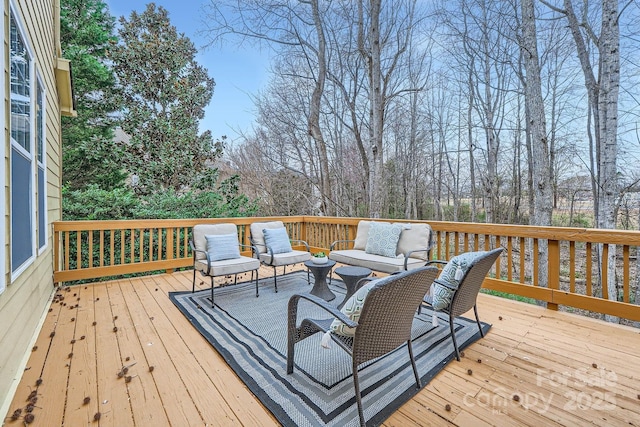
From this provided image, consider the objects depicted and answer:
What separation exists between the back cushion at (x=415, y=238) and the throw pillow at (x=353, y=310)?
2.41 m

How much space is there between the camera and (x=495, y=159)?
343 inches

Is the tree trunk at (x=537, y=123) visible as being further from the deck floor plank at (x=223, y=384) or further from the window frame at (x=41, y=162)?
the window frame at (x=41, y=162)

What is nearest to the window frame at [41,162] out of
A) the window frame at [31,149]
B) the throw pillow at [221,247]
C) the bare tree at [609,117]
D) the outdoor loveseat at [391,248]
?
the window frame at [31,149]

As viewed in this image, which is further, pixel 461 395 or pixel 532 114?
pixel 532 114

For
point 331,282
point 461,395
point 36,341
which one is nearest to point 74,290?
point 36,341

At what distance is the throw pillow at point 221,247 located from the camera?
3986mm

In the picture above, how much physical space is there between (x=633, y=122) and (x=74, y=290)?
369 inches

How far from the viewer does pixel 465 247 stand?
3885mm

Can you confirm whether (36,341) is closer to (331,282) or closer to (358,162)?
(331,282)

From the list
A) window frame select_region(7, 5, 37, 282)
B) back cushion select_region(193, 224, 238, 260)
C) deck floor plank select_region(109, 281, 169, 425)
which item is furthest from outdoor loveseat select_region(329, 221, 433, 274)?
window frame select_region(7, 5, 37, 282)

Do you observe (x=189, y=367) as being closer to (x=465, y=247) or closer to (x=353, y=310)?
(x=353, y=310)

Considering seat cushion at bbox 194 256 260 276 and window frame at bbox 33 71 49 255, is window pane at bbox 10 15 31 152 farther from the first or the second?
seat cushion at bbox 194 256 260 276

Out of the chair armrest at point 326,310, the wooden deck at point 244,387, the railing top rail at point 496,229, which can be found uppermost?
the railing top rail at point 496,229

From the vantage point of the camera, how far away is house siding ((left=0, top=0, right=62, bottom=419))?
5.81ft
